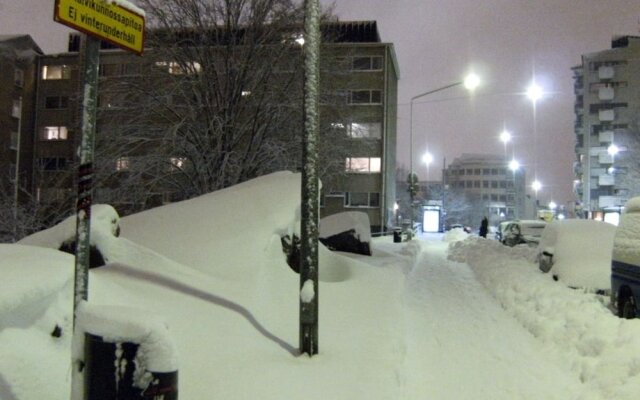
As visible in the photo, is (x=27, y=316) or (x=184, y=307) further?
(x=184, y=307)

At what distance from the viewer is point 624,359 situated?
6480mm

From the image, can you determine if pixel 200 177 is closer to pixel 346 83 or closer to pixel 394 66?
pixel 346 83

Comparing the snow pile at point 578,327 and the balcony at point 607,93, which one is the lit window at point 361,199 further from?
the balcony at point 607,93

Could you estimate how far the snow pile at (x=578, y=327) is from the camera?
6273 mm

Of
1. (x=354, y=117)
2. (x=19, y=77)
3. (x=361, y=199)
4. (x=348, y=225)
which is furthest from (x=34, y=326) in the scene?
(x=19, y=77)

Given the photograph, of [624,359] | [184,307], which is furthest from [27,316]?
[624,359]

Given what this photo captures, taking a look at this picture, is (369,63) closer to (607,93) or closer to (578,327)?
(578,327)

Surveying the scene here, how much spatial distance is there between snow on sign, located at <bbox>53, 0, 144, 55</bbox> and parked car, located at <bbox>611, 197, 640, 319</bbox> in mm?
8209

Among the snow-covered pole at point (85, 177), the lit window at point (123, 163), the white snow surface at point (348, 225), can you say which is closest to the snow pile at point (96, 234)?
the snow-covered pole at point (85, 177)

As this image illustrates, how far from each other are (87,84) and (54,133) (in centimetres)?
5346

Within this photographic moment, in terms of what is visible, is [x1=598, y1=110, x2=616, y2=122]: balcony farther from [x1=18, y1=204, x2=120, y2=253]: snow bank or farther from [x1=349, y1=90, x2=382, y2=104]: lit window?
[x1=18, y1=204, x2=120, y2=253]: snow bank

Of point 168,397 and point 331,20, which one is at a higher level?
point 331,20

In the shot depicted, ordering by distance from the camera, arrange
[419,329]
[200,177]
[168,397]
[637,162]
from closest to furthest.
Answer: [168,397] → [419,329] → [200,177] → [637,162]

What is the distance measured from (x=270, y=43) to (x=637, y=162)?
143ft
